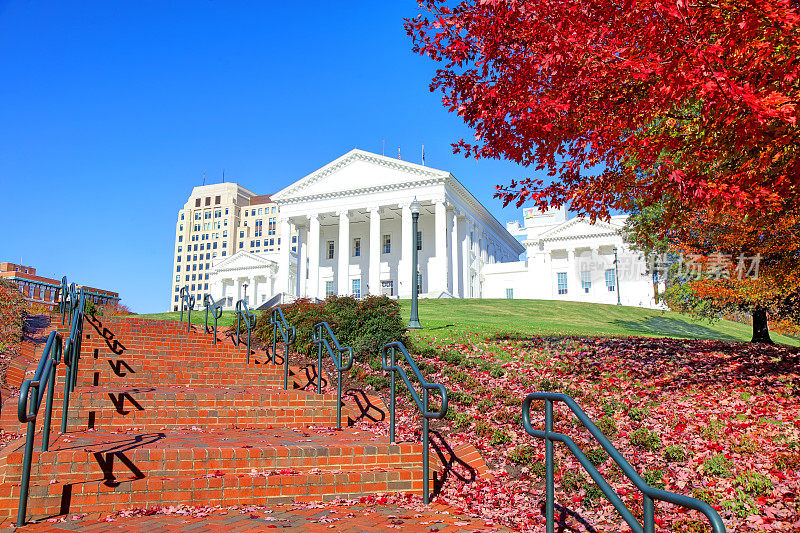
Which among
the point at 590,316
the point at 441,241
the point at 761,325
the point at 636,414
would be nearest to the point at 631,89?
the point at 636,414

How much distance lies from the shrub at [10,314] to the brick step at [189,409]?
5.62 m

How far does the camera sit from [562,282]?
197 ft

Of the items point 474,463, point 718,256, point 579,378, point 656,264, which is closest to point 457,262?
point 656,264

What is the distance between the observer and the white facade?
56438 millimetres

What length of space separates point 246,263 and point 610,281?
138 feet

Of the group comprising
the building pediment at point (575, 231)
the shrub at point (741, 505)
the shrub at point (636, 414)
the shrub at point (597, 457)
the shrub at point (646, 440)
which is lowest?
the shrub at point (741, 505)

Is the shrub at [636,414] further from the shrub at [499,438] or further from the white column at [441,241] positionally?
the white column at [441,241]

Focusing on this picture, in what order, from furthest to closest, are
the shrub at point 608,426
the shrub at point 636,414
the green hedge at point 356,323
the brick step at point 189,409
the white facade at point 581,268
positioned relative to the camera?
the white facade at point 581,268 < the green hedge at point 356,323 < the shrub at point 636,414 < the shrub at point 608,426 < the brick step at point 189,409

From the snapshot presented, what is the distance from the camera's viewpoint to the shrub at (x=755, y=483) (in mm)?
5301

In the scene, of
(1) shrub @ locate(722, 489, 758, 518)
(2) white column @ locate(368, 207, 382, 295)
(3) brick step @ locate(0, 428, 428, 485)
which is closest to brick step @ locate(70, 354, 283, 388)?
(3) brick step @ locate(0, 428, 428, 485)

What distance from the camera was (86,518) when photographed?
4.68 meters

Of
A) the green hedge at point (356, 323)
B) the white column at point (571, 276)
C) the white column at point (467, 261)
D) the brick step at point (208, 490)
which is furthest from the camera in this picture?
the white column at point (571, 276)

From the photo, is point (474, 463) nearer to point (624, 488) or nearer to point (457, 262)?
point (624, 488)

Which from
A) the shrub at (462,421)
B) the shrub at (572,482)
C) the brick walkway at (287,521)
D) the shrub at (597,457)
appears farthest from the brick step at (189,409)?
the shrub at (597,457)
